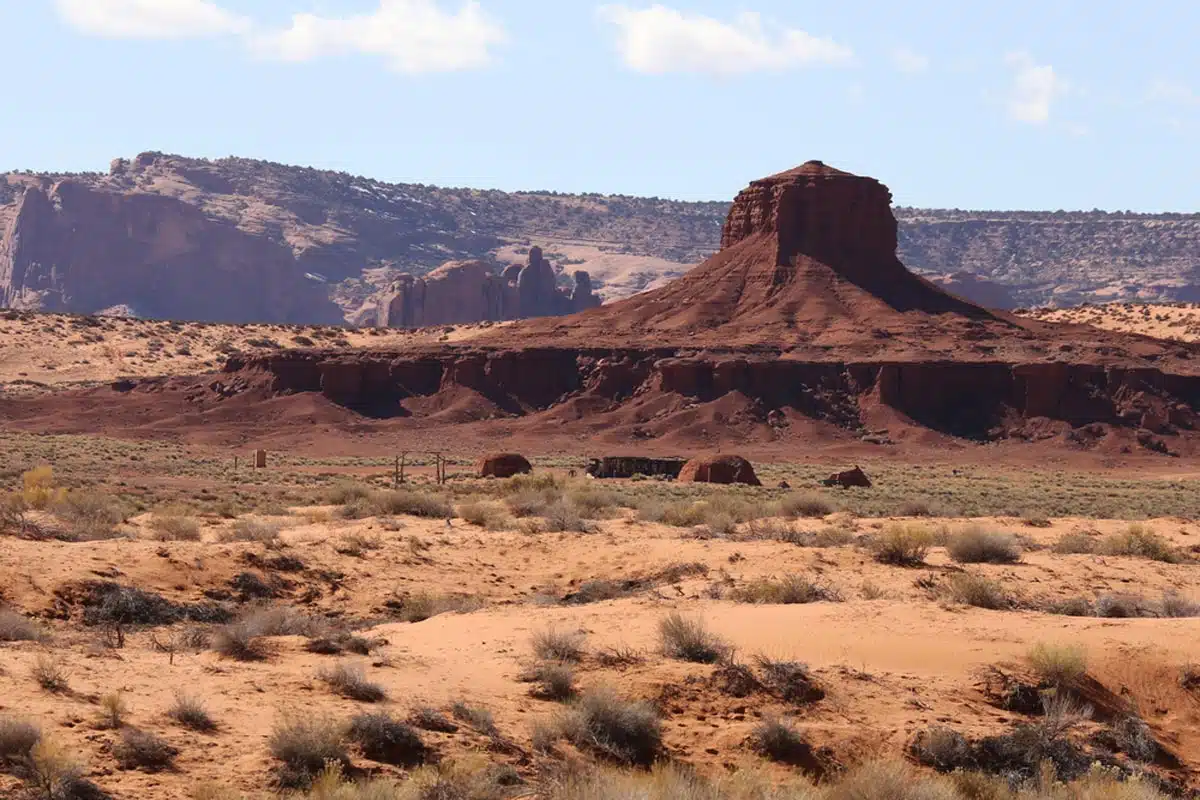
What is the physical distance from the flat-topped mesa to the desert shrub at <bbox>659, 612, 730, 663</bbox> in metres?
74.1

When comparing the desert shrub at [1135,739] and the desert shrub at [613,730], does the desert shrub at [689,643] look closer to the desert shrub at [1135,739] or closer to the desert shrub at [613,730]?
the desert shrub at [613,730]

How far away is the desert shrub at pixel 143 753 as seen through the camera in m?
12.1

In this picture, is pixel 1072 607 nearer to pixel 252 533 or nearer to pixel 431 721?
pixel 431 721

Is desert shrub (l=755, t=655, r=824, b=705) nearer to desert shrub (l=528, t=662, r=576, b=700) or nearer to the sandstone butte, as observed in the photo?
desert shrub (l=528, t=662, r=576, b=700)

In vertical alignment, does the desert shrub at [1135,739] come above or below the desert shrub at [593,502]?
above

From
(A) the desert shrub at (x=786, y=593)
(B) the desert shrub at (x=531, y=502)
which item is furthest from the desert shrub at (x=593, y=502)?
(A) the desert shrub at (x=786, y=593)

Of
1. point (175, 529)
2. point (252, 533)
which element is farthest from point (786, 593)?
point (175, 529)

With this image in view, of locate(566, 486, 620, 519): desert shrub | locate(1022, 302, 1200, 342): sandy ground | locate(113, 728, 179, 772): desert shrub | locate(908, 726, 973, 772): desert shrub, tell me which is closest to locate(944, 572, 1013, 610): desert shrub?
locate(908, 726, 973, 772): desert shrub

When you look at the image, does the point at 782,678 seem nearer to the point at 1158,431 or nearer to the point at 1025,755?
the point at 1025,755

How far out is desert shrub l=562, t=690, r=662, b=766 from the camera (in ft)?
44.3

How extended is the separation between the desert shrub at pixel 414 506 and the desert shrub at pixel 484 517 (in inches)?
16.4

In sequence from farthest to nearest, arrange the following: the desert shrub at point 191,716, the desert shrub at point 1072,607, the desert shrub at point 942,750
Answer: the desert shrub at point 1072,607
the desert shrub at point 942,750
the desert shrub at point 191,716

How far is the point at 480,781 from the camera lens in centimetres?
1209

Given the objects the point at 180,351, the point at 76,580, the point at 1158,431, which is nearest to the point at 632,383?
the point at 1158,431
